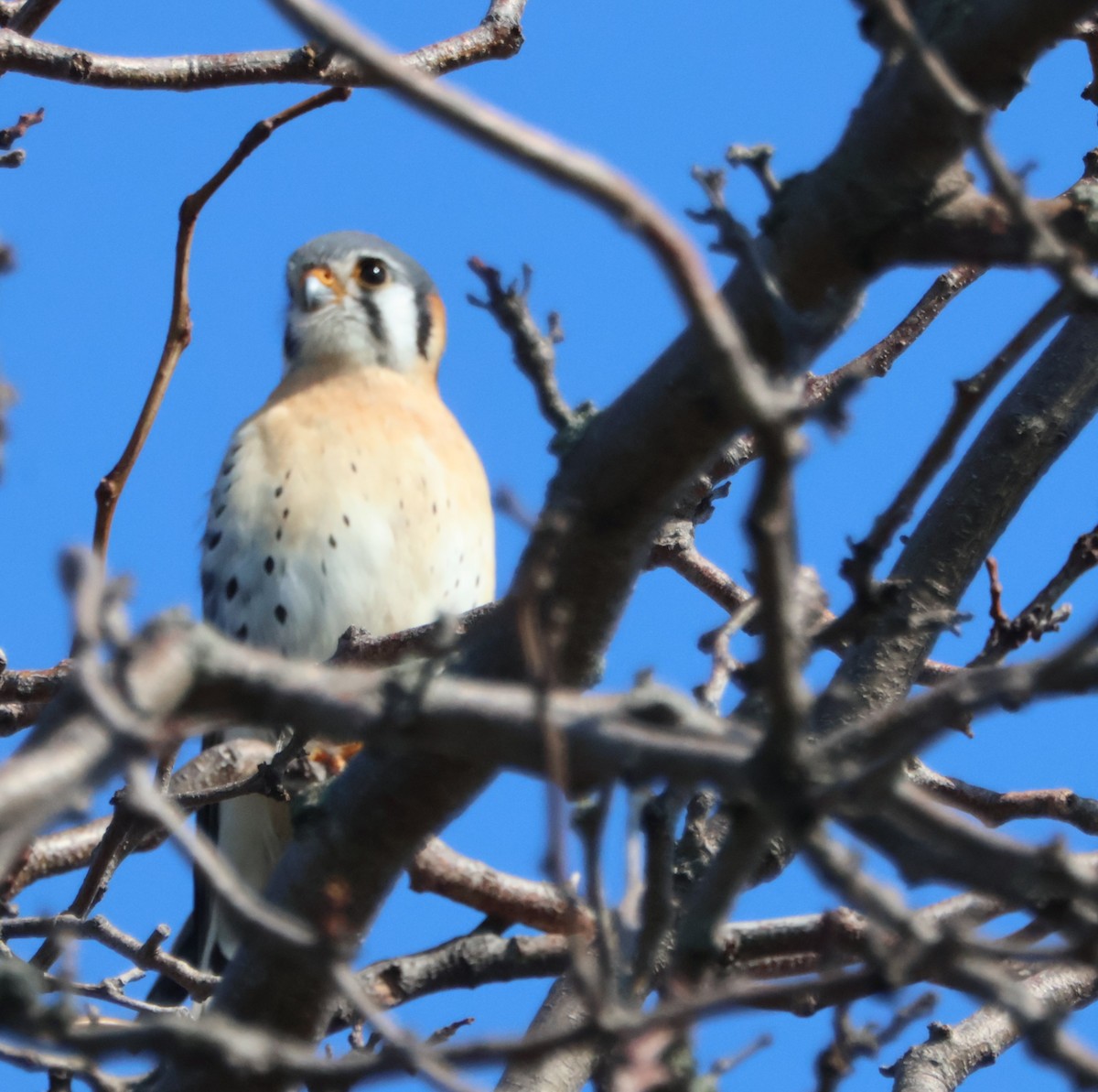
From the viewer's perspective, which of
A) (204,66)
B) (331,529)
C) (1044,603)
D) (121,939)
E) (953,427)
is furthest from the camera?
(331,529)

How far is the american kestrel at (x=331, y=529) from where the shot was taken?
6324 mm

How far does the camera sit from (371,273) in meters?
7.48

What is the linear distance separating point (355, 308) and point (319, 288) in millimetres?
176

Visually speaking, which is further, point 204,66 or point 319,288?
point 319,288

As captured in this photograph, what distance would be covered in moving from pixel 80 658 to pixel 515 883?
2.34 m

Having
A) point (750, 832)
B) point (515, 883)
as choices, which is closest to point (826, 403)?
point (750, 832)

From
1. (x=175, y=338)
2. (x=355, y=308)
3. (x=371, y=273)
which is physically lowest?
(x=175, y=338)

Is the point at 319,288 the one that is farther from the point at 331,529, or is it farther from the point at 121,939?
the point at 121,939

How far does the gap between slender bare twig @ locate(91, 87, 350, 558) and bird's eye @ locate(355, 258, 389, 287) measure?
3278 mm

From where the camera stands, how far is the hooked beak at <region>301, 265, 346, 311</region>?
7.41m

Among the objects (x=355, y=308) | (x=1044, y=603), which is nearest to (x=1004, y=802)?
(x=1044, y=603)

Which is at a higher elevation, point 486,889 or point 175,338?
point 175,338

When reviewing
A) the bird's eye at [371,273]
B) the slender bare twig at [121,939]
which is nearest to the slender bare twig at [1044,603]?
the slender bare twig at [121,939]

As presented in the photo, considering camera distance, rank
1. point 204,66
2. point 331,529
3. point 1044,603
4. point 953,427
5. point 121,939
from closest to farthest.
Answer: point 953,427 → point 1044,603 → point 121,939 → point 204,66 → point 331,529
